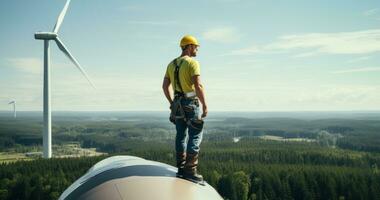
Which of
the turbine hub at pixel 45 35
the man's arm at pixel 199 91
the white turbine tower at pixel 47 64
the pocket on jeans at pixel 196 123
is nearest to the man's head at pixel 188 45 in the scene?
the man's arm at pixel 199 91

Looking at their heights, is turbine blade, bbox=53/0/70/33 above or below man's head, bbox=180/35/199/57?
above

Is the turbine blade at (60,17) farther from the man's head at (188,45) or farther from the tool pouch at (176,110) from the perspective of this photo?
the tool pouch at (176,110)

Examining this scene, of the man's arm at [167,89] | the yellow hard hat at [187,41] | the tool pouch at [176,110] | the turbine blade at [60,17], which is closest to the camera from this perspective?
the tool pouch at [176,110]

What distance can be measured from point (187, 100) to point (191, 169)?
167 cm

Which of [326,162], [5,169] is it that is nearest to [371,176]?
[326,162]

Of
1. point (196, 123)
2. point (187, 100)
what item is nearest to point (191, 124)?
point (196, 123)

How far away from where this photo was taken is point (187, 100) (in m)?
9.41

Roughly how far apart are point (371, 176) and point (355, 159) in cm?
7403

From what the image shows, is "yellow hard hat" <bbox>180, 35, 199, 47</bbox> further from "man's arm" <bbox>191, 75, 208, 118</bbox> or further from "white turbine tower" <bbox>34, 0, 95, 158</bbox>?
"white turbine tower" <bbox>34, 0, 95, 158</bbox>

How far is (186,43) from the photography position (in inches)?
382

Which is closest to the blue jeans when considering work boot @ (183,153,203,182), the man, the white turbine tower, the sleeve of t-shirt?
the man

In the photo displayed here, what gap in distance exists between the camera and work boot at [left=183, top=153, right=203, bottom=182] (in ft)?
26.8

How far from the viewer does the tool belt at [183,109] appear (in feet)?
30.4

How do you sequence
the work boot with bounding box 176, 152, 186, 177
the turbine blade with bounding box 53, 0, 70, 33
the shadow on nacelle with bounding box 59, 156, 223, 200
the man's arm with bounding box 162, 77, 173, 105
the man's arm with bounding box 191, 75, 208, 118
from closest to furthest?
1. the shadow on nacelle with bounding box 59, 156, 223, 200
2. the work boot with bounding box 176, 152, 186, 177
3. the man's arm with bounding box 191, 75, 208, 118
4. the man's arm with bounding box 162, 77, 173, 105
5. the turbine blade with bounding box 53, 0, 70, 33
